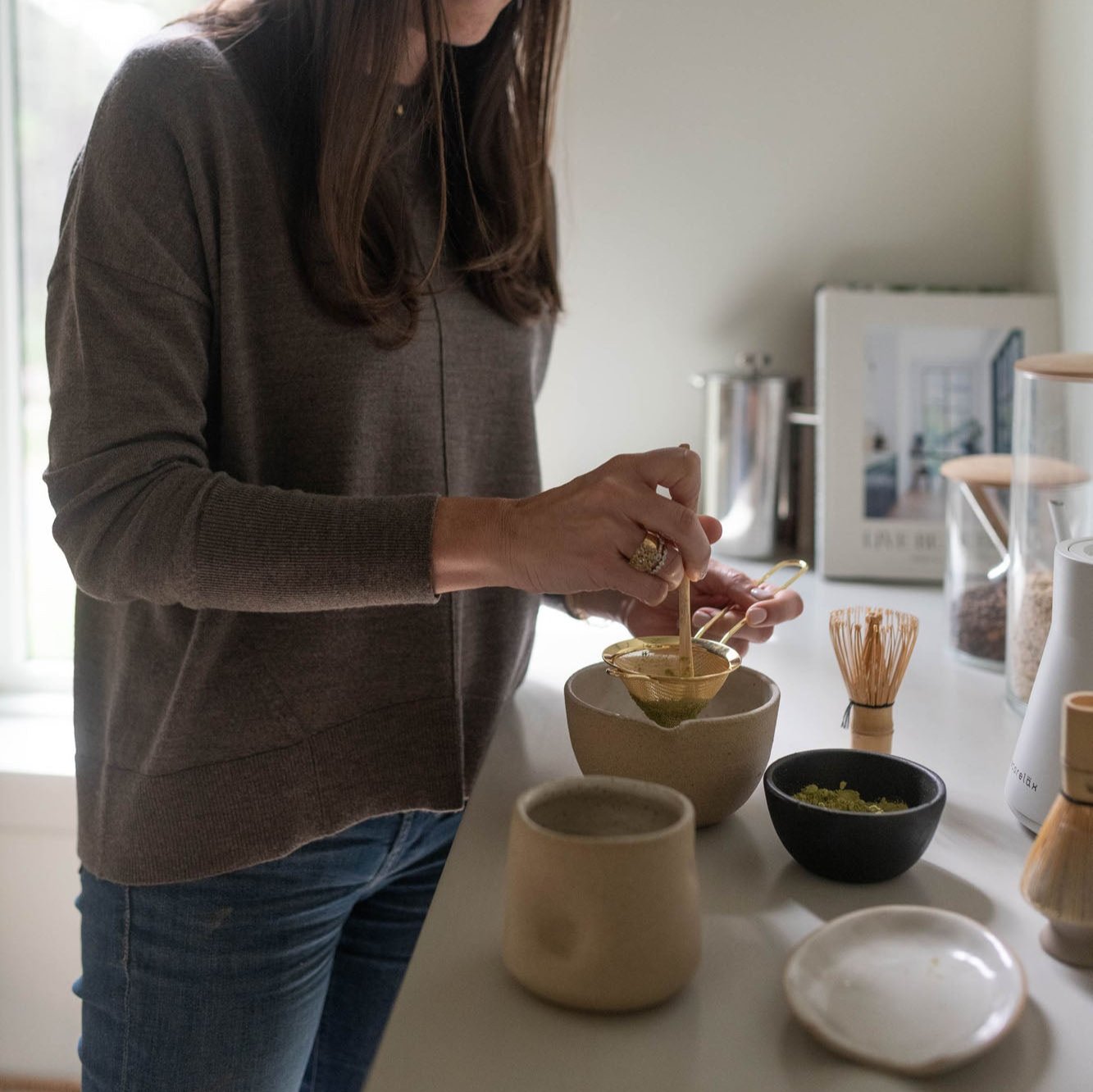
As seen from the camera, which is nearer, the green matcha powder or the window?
the green matcha powder

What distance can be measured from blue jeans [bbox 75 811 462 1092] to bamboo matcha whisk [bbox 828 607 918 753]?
0.38 m

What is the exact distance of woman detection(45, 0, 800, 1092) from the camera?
833 mm

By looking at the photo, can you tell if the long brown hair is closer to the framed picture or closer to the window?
the framed picture

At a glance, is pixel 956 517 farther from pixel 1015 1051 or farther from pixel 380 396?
pixel 1015 1051

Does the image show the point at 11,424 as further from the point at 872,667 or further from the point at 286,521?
the point at 872,667

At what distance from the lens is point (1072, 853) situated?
25.0 inches

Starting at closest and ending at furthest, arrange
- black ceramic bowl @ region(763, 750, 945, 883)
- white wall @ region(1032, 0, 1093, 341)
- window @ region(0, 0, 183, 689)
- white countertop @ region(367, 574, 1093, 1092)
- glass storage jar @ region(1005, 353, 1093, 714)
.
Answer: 1. white countertop @ region(367, 574, 1093, 1092)
2. black ceramic bowl @ region(763, 750, 945, 883)
3. glass storage jar @ region(1005, 353, 1093, 714)
4. white wall @ region(1032, 0, 1093, 341)
5. window @ region(0, 0, 183, 689)

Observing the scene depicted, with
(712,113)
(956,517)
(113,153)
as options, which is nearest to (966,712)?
(956,517)

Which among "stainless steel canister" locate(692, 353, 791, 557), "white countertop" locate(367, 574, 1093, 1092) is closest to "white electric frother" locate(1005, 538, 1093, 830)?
"white countertop" locate(367, 574, 1093, 1092)

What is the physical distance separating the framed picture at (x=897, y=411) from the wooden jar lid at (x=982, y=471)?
0.26 meters

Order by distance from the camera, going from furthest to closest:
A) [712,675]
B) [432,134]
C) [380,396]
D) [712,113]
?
1. [712,113]
2. [432,134]
3. [380,396]
4. [712,675]

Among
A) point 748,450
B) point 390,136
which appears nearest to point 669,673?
point 390,136

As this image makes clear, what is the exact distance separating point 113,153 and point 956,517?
954 millimetres

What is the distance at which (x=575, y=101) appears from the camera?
1.78 m
